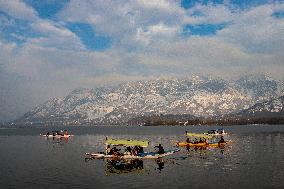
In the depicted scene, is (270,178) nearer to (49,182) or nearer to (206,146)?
(49,182)

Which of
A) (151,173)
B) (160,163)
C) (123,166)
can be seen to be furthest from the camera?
(160,163)

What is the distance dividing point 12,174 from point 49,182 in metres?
12.7

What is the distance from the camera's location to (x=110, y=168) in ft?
237

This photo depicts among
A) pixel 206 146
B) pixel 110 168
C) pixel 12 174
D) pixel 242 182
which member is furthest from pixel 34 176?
pixel 206 146

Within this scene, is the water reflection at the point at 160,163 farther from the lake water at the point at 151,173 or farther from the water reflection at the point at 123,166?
the water reflection at the point at 123,166

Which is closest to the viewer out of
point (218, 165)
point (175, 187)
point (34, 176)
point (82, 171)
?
point (175, 187)

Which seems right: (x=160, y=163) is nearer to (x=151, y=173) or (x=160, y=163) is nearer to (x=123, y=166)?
(x=123, y=166)

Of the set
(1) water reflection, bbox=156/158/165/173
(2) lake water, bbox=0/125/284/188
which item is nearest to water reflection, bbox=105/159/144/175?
(2) lake water, bbox=0/125/284/188

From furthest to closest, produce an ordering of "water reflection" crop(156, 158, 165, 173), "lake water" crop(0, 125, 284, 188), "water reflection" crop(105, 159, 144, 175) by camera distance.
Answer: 1. "water reflection" crop(156, 158, 165, 173)
2. "water reflection" crop(105, 159, 144, 175)
3. "lake water" crop(0, 125, 284, 188)

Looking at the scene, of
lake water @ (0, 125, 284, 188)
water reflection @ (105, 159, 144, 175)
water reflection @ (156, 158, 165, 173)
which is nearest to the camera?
lake water @ (0, 125, 284, 188)

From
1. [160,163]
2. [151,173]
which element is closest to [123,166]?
[160,163]

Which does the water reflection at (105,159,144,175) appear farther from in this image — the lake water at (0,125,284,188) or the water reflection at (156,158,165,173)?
the water reflection at (156,158,165,173)

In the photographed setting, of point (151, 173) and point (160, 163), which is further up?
point (160, 163)

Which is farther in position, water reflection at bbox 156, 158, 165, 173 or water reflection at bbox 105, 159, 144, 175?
water reflection at bbox 156, 158, 165, 173
